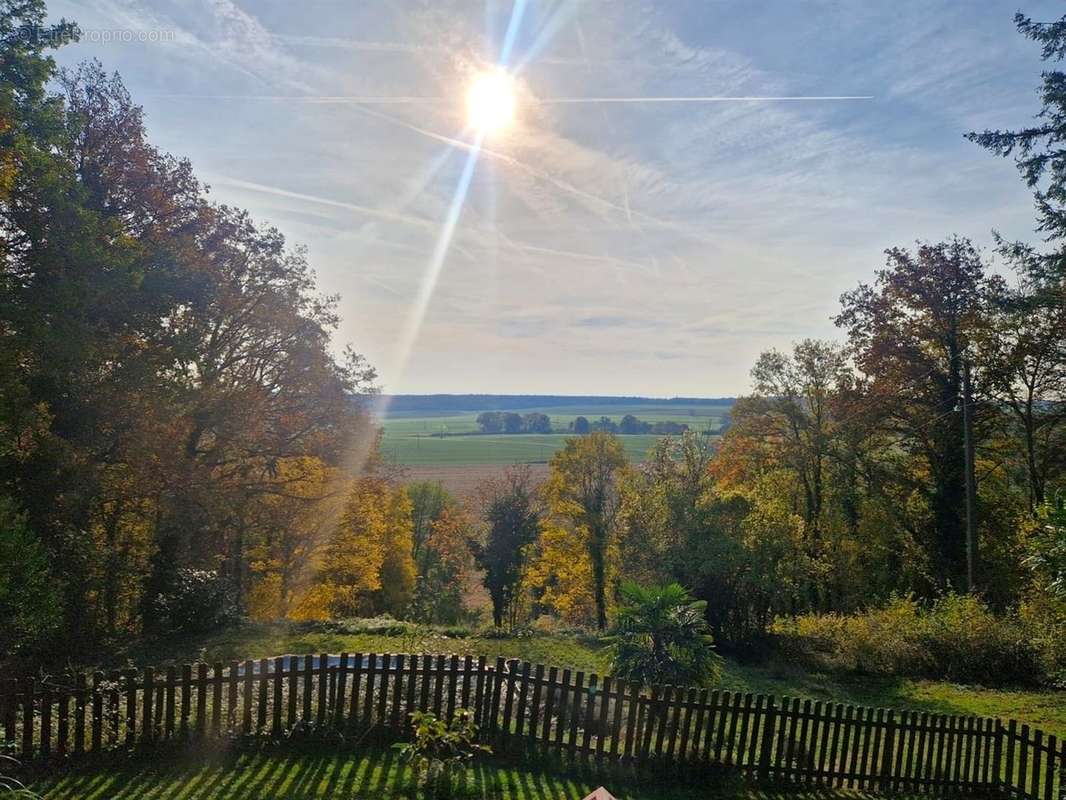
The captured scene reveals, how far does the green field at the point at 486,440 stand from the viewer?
105 m

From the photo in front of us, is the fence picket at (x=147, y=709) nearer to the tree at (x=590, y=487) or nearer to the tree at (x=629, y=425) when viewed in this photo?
the tree at (x=590, y=487)

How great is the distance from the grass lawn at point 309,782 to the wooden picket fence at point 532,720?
312mm

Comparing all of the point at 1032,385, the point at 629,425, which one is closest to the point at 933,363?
the point at 1032,385

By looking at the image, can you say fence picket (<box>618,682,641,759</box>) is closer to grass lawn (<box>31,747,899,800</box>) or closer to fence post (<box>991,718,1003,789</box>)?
grass lawn (<box>31,747,899,800</box>)

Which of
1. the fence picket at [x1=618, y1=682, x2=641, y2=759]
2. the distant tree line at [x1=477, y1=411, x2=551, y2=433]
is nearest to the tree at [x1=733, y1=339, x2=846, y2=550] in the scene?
the fence picket at [x1=618, y1=682, x2=641, y2=759]

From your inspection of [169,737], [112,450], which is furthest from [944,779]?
[112,450]

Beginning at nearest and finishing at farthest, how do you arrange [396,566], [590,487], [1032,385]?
[1032,385] → [590,487] → [396,566]

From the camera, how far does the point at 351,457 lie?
2286cm

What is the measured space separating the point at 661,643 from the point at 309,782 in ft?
19.0

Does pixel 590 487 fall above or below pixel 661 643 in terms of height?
above

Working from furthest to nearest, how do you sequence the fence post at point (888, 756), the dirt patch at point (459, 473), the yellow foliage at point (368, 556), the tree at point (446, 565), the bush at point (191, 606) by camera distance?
the dirt patch at point (459, 473), the tree at point (446, 565), the yellow foliage at point (368, 556), the bush at point (191, 606), the fence post at point (888, 756)

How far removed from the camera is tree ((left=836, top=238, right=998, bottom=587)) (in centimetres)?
2309

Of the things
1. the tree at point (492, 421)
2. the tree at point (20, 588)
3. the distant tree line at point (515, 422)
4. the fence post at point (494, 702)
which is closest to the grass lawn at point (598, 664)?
the tree at point (20, 588)

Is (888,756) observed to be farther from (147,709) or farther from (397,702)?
(147,709)
